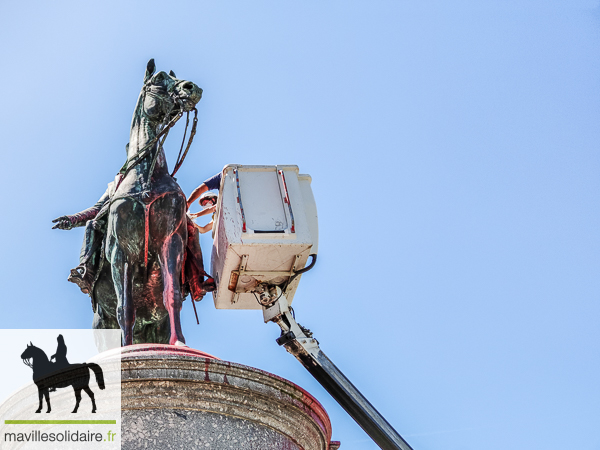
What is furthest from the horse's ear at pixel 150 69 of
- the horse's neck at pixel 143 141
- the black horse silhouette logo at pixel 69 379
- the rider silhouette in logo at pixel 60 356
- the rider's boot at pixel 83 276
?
the black horse silhouette logo at pixel 69 379

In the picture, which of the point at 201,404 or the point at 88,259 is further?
the point at 88,259

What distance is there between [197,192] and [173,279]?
1.50m

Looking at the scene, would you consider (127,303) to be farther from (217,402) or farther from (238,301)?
(217,402)

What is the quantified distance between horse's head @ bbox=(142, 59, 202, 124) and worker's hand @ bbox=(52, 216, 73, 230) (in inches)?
61.3

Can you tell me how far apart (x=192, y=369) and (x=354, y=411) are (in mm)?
2228

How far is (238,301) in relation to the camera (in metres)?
9.93

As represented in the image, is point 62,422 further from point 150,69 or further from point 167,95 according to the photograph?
point 150,69

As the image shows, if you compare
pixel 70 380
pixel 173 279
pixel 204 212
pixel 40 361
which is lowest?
pixel 70 380

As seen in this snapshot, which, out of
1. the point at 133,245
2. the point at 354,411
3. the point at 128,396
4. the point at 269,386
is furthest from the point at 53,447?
the point at 133,245

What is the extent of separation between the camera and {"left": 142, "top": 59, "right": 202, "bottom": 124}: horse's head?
10406 millimetres

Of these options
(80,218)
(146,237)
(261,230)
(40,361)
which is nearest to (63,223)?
(80,218)

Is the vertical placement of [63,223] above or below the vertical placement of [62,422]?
above

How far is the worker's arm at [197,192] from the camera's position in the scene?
10611mm

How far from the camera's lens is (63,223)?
1048cm
